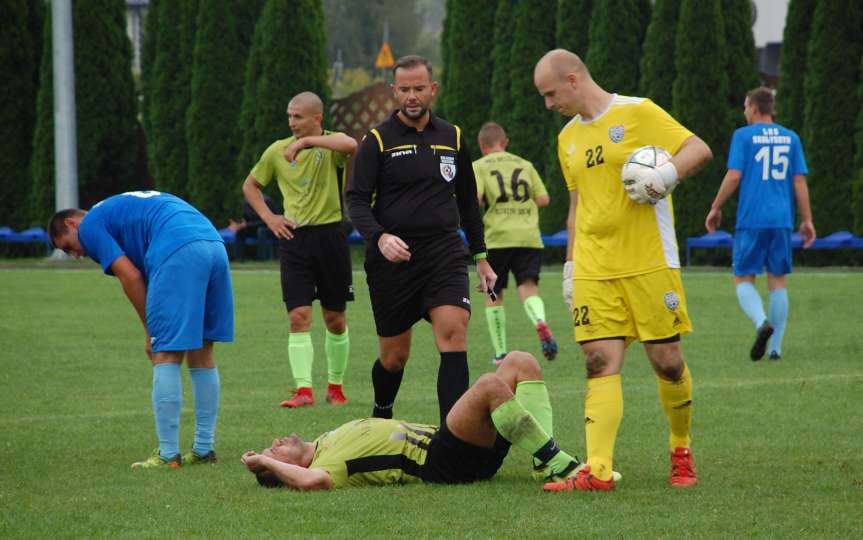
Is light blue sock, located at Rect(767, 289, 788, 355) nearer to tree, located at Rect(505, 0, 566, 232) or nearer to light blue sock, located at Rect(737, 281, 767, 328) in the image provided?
light blue sock, located at Rect(737, 281, 767, 328)

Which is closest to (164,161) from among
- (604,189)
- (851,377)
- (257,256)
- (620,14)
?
(257,256)

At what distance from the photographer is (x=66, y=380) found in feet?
40.6

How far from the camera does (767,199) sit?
43.5ft

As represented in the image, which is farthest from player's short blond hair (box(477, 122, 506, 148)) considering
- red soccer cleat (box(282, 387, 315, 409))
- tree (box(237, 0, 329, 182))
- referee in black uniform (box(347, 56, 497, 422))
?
tree (box(237, 0, 329, 182))

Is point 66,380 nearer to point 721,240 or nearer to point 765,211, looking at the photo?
point 765,211

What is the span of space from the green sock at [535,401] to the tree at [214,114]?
2372 centimetres

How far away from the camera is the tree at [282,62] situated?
29.5m

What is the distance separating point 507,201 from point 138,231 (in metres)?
6.52

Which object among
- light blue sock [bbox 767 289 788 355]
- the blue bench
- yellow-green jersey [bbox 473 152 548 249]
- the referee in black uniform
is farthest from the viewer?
the blue bench

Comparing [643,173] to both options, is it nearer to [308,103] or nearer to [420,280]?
[420,280]

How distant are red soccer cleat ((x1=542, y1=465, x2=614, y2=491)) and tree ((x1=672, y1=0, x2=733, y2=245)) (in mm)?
20069

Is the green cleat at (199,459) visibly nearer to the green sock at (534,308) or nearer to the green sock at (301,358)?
the green sock at (301,358)

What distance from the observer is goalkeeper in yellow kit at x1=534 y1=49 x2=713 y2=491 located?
697 cm

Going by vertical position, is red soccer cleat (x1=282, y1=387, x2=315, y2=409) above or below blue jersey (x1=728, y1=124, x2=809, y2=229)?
below
